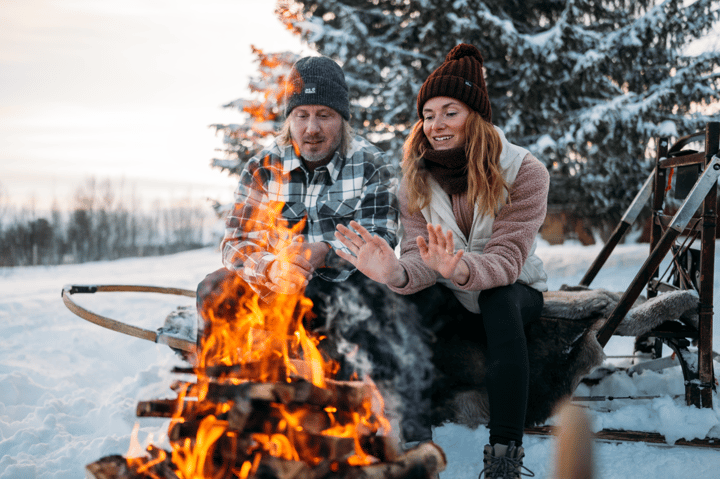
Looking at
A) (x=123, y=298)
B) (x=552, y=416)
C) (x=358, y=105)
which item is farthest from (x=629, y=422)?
(x=358, y=105)

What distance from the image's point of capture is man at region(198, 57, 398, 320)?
7.97 feet

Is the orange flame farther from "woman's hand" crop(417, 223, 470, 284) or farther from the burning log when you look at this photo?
"woman's hand" crop(417, 223, 470, 284)

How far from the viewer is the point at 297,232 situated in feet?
8.50

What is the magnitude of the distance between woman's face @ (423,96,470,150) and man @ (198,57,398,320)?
40 centimetres

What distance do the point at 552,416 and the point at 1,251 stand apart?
687 inches

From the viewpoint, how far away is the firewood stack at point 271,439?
4.45 feet

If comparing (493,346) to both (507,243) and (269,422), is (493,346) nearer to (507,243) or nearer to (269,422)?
(507,243)

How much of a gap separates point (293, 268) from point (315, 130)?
2.59 ft

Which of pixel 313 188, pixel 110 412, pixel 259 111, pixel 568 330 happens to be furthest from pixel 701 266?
pixel 259 111

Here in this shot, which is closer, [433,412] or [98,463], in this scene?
[98,463]

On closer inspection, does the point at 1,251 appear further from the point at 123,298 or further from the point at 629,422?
the point at 629,422

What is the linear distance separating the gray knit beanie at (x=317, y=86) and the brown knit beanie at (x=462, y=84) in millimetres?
462

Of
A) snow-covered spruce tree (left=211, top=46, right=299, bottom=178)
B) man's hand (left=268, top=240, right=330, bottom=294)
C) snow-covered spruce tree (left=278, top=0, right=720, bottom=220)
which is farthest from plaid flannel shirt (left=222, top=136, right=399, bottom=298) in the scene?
snow-covered spruce tree (left=278, top=0, right=720, bottom=220)

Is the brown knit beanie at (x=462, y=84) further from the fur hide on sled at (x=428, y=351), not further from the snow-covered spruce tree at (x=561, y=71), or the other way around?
the snow-covered spruce tree at (x=561, y=71)
